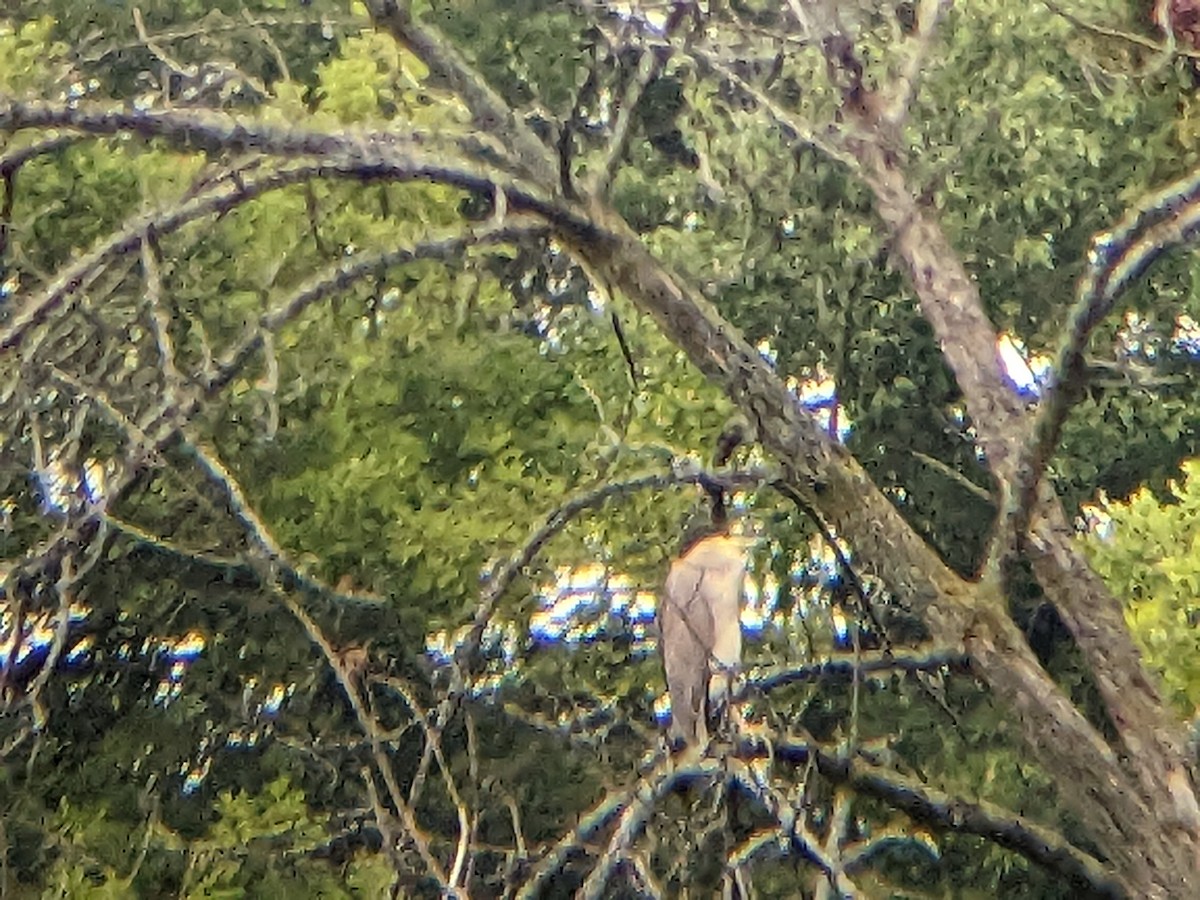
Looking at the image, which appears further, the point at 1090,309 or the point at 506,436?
the point at 506,436

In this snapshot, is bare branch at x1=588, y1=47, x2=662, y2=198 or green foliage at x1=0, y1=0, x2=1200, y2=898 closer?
bare branch at x1=588, y1=47, x2=662, y2=198

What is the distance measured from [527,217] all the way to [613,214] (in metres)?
0.10

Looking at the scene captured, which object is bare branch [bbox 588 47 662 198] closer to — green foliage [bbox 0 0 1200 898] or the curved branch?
the curved branch

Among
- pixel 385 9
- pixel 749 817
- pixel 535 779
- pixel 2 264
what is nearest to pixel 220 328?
pixel 2 264

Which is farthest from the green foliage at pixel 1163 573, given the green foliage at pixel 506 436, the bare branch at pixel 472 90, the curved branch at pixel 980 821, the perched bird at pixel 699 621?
the bare branch at pixel 472 90

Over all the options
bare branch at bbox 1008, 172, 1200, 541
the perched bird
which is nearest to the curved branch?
bare branch at bbox 1008, 172, 1200, 541

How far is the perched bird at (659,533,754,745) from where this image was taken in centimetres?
191

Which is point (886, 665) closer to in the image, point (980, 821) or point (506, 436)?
point (980, 821)

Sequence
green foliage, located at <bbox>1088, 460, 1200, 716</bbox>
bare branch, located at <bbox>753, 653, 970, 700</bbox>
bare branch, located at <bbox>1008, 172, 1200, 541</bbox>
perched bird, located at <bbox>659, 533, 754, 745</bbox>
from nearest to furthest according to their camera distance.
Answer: bare branch, located at <bbox>1008, 172, 1200, 541</bbox>
bare branch, located at <bbox>753, 653, 970, 700</bbox>
perched bird, located at <bbox>659, 533, 754, 745</bbox>
green foliage, located at <bbox>1088, 460, 1200, 716</bbox>

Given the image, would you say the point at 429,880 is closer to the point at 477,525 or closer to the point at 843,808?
the point at 477,525

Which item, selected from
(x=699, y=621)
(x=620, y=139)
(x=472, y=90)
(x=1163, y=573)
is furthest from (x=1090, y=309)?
(x=1163, y=573)

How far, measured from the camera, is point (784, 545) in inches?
92.7

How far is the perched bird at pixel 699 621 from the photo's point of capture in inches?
75.2

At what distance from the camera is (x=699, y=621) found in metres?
2.00
